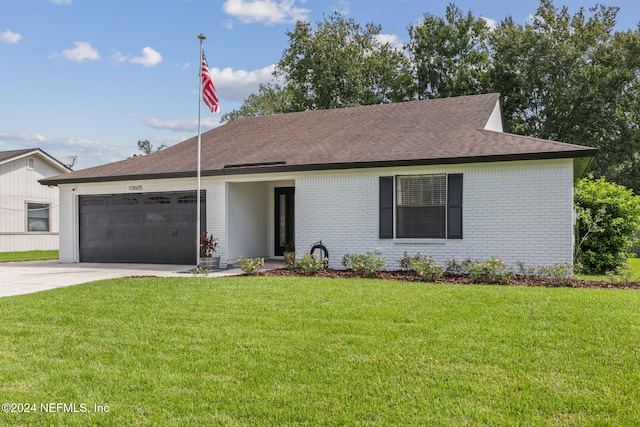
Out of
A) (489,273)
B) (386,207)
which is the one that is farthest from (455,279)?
(386,207)

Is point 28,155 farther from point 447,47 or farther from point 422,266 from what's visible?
point 447,47

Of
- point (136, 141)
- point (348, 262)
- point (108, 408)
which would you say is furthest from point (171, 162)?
point (136, 141)

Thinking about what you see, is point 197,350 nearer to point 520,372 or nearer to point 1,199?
point 520,372

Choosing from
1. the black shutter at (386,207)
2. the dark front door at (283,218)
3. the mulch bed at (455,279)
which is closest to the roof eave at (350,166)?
the black shutter at (386,207)

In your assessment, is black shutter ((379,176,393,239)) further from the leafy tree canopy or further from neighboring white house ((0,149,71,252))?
neighboring white house ((0,149,71,252))

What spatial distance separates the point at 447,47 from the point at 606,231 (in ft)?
65.3

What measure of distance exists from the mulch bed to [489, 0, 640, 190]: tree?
1666 centimetres

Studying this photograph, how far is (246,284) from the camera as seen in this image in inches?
346

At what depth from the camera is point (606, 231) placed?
11.9m

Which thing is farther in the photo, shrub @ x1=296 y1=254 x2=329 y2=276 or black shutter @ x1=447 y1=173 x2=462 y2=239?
black shutter @ x1=447 y1=173 x2=462 y2=239

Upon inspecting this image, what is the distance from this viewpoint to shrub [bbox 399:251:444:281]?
9648 mm

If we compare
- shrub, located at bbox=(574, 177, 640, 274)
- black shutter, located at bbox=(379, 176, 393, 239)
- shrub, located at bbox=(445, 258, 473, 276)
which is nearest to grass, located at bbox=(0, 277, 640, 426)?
shrub, located at bbox=(445, 258, 473, 276)

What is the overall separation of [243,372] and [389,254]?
25.0 ft

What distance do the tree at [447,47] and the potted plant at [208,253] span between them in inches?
777
